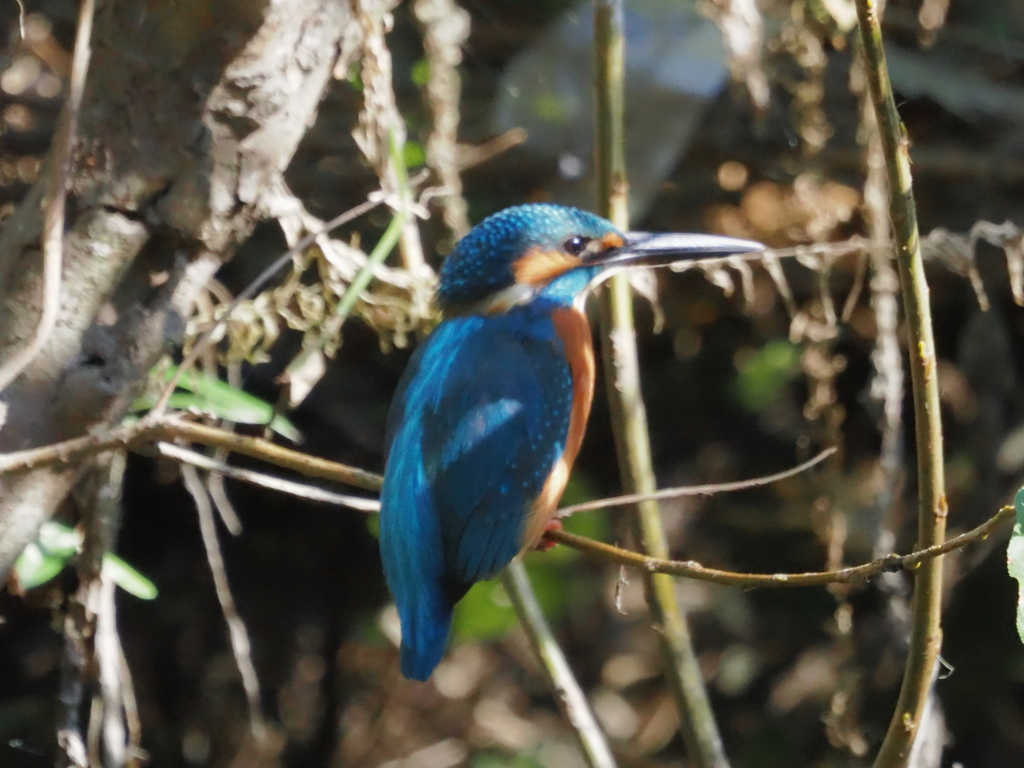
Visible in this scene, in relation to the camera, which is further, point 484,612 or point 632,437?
point 484,612

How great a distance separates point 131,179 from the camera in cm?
143

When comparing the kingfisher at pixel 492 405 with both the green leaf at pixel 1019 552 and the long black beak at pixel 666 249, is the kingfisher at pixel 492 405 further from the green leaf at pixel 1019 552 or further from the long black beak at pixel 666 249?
the green leaf at pixel 1019 552

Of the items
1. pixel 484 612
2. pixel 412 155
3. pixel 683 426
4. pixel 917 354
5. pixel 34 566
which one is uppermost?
pixel 412 155

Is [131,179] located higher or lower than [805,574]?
higher

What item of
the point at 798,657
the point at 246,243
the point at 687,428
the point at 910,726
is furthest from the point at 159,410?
the point at 798,657

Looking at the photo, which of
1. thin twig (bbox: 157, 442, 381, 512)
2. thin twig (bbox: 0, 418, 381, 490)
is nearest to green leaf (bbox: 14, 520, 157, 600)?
thin twig (bbox: 157, 442, 381, 512)

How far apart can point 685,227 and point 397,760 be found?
1.72m

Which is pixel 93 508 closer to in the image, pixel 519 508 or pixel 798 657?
pixel 519 508

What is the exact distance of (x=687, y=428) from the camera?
3.15 metres

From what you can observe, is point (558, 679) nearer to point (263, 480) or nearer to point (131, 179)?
point (263, 480)

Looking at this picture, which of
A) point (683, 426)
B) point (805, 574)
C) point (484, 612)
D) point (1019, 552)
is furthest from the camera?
point (683, 426)

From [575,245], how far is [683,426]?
4.60 ft

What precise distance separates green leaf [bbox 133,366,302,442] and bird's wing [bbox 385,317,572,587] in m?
0.20

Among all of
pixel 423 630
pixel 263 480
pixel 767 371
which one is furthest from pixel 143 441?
pixel 767 371
